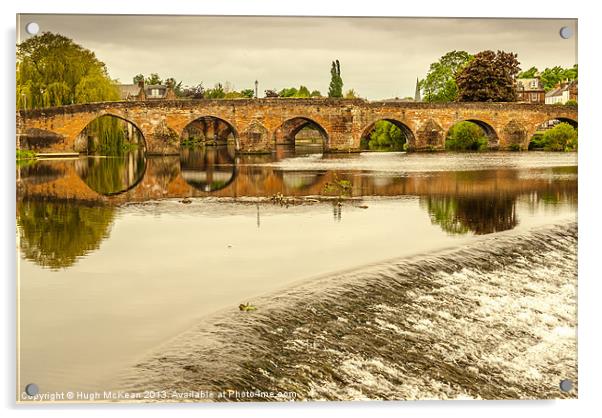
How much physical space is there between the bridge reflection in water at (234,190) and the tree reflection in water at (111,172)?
0.02 metres

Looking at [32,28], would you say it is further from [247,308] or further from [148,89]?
[148,89]

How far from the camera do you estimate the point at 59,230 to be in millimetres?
10672

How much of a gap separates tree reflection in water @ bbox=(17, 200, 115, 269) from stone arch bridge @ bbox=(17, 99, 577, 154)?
929 cm

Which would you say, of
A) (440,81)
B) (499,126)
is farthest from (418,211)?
(499,126)

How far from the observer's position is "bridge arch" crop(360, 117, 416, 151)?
2906 cm

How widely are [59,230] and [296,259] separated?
3581 millimetres

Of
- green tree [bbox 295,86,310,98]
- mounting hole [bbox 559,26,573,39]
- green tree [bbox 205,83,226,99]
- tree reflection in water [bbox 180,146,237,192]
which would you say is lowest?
tree reflection in water [bbox 180,146,237,192]

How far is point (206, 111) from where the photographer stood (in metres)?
25.4

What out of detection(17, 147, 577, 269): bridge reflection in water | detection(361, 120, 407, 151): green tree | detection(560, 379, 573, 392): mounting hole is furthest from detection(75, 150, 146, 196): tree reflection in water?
detection(361, 120, 407, 151): green tree

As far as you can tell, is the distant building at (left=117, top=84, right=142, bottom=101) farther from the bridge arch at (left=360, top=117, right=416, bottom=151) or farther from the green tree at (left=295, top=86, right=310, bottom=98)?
the bridge arch at (left=360, top=117, right=416, bottom=151)

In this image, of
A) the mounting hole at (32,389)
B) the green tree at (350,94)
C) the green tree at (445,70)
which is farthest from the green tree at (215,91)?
the mounting hole at (32,389)

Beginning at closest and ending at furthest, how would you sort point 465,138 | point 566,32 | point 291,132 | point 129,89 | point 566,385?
point 566,385
point 566,32
point 129,89
point 465,138
point 291,132

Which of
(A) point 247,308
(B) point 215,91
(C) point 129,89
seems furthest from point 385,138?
(A) point 247,308
